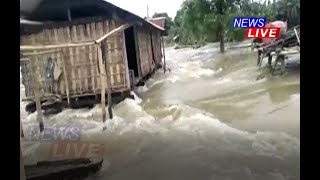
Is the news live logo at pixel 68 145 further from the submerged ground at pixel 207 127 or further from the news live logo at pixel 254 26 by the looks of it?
the news live logo at pixel 254 26

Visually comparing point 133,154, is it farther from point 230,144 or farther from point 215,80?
point 215,80

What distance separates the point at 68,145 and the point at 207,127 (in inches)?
55.0

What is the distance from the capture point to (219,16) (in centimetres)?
335

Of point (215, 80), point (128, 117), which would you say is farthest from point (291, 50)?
point (128, 117)

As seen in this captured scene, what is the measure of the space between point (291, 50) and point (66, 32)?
293cm

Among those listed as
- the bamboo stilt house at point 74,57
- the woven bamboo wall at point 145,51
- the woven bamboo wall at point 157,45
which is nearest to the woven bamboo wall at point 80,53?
the bamboo stilt house at point 74,57

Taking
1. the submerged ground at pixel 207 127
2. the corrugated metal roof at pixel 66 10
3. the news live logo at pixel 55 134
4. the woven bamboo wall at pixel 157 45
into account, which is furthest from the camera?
the woven bamboo wall at pixel 157 45

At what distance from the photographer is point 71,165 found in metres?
2.70

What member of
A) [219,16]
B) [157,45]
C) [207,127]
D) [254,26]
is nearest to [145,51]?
[157,45]

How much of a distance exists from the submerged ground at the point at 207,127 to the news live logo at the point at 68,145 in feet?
0.29

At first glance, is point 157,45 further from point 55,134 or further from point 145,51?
point 55,134

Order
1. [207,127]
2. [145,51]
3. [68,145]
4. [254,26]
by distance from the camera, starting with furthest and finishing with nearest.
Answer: [145,51], [207,127], [68,145], [254,26]

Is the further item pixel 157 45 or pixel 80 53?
pixel 157 45

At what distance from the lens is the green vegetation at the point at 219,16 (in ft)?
9.27
